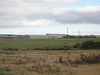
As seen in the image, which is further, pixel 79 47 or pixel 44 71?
pixel 79 47

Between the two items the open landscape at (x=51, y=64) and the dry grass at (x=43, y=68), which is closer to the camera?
the dry grass at (x=43, y=68)

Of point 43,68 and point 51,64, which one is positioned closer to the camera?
point 43,68

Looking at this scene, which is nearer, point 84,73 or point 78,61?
point 84,73

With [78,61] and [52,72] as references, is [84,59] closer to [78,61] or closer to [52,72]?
[78,61]

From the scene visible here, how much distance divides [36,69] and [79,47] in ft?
128

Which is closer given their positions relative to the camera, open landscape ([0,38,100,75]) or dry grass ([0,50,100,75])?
dry grass ([0,50,100,75])

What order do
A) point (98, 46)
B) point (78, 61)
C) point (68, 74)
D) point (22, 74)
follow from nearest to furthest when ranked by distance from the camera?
point (22, 74) < point (68, 74) < point (78, 61) < point (98, 46)

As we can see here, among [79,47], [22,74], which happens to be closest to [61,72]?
[22,74]

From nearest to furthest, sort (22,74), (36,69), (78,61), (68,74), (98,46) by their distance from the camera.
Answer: (22,74)
(68,74)
(36,69)
(78,61)
(98,46)

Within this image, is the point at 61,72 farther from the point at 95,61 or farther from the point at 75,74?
the point at 95,61

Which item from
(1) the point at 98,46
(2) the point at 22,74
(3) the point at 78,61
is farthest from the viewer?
(1) the point at 98,46

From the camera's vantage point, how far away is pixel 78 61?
22.5m

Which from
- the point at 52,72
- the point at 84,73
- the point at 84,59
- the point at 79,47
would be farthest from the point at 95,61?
the point at 79,47

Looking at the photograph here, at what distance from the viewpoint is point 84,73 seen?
53.0 ft
